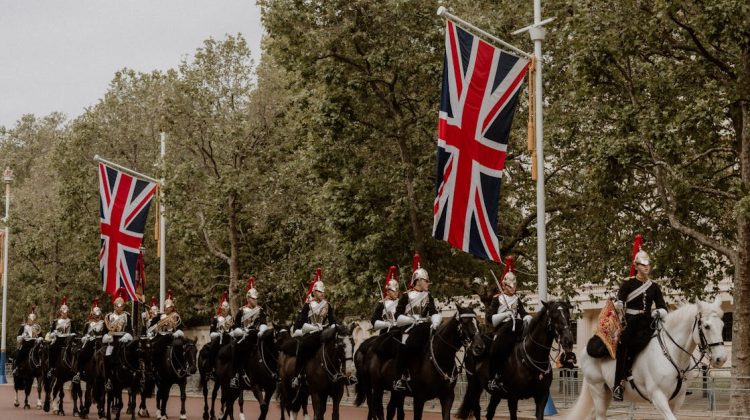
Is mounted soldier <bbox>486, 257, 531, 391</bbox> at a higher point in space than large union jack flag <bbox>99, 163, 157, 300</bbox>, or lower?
lower

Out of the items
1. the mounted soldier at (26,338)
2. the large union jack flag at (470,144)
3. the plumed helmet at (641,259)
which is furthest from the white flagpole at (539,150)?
the mounted soldier at (26,338)

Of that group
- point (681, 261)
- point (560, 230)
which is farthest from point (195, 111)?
point (681, 261)

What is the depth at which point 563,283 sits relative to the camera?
3117 centimetres

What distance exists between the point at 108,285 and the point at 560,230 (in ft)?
45.3

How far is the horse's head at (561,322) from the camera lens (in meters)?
16.1

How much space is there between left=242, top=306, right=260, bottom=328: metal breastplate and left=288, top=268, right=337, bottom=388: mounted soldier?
7.97 ft

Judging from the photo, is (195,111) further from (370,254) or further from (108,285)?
(370,254)

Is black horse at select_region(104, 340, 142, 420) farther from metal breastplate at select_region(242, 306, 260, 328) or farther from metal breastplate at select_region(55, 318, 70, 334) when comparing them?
metal breastplate at select_region(55, 318, 70, 334)

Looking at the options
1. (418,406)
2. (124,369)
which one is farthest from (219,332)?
(418,406)

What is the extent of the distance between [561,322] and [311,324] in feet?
19.3

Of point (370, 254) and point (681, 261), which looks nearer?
point (681, 261)

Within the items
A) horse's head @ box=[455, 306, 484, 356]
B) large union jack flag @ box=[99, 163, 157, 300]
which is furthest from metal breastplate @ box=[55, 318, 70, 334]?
horse's head @ box=[455, 306, 484, 356]

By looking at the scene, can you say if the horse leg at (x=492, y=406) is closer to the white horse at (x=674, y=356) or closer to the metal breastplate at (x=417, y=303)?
the metal breastplate at (x=417, y=303)

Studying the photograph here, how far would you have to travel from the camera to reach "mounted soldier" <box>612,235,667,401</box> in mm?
16109
